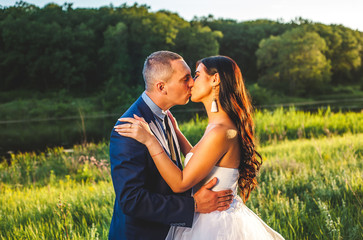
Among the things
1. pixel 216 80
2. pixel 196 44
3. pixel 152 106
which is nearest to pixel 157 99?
pixel 152 106

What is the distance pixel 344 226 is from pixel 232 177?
6.05 ft

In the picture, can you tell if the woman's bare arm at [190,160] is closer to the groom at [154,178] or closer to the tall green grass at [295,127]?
the groom at [154,178]

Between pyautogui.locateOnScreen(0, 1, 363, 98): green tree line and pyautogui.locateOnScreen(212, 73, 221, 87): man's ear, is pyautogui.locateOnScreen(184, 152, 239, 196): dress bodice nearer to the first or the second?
pyautogui.locateOnScreen(212, 73, 221, 87): man's ear

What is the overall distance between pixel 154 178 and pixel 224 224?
0.58 metres

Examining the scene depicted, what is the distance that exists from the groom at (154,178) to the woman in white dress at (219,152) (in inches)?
3.0

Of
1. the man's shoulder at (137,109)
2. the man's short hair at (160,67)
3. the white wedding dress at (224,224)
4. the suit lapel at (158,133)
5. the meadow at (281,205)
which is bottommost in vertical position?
the meadow at (281,205)

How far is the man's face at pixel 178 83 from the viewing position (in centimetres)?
244

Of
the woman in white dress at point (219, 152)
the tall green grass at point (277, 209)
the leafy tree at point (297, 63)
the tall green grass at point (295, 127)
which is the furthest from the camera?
the leafy tree at point (297, 63)

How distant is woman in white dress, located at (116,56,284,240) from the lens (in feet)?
7.14

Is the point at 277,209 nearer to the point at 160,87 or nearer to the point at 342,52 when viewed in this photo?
the point at 160,87

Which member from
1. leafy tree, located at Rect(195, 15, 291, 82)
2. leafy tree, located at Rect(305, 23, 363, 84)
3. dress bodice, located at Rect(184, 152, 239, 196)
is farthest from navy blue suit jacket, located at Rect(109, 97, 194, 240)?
leafy tree, located at Rect(195, 15, 291, 82)

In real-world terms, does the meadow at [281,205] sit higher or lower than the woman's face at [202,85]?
lower

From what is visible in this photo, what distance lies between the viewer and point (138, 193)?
2.06 m

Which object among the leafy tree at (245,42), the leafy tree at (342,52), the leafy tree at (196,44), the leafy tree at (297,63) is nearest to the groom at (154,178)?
the leafy tree at (196,44)
